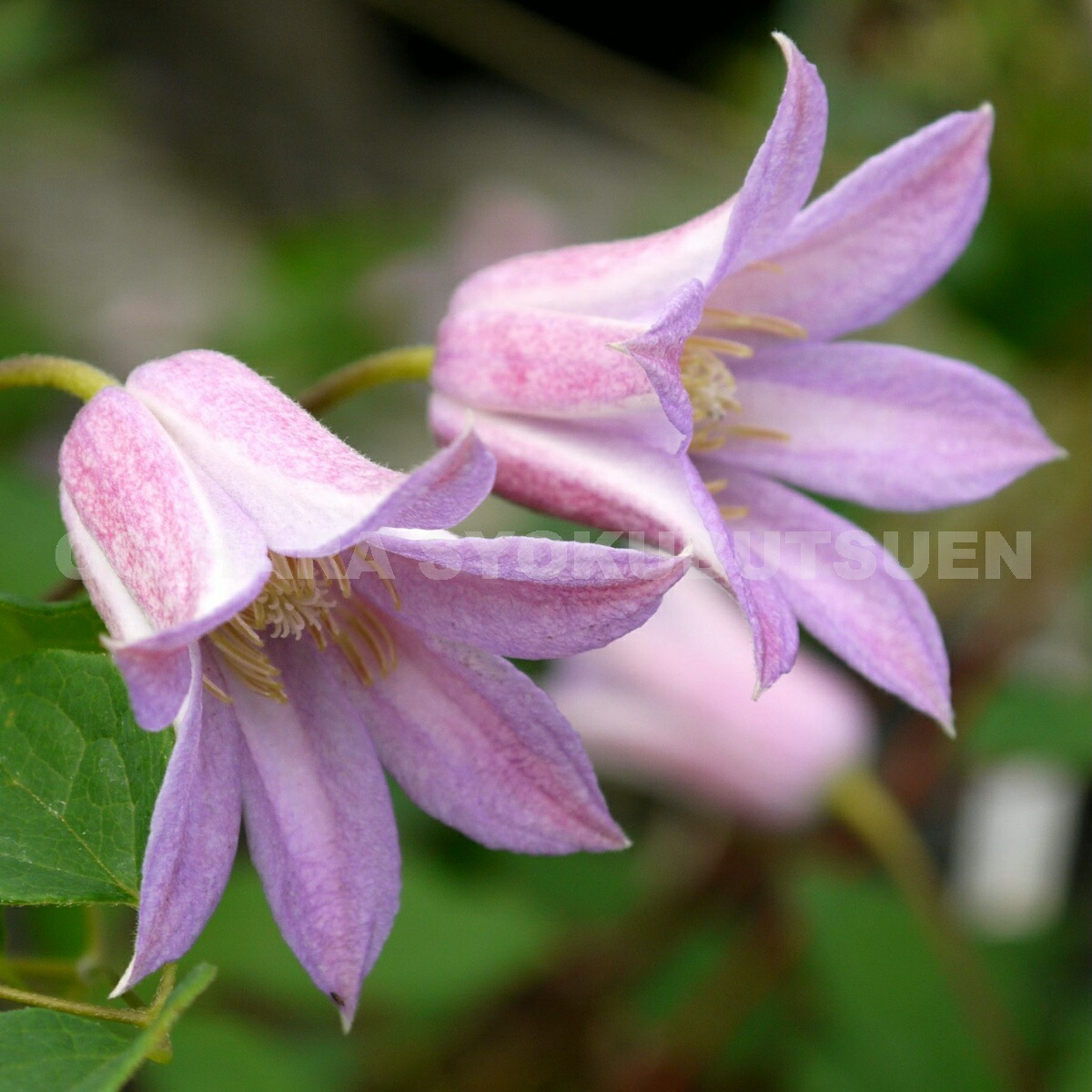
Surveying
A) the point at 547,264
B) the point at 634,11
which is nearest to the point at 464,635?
the point at 547,264

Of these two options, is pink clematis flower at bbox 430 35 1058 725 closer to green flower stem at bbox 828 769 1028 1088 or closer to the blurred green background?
the blurred green background

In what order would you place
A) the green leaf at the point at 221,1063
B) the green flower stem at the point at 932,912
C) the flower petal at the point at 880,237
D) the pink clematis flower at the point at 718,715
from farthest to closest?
1. the pink clematis flower at the point at 718,715
2. the green flower stem at the point at 932,912
3. the green leaf at the point at 221,1063
4. the flower petal at the point at 880,237

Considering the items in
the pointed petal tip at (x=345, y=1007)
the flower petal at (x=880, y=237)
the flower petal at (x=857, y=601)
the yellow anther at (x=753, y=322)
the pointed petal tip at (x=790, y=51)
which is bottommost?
the pointed petal tip at (x=345, y=1007)

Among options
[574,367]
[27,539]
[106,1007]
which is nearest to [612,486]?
[574,367]

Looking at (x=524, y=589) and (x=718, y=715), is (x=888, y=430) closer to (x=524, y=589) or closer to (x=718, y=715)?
(x=524, y=589)

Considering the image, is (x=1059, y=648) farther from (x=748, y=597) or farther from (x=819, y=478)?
(x=748, y=597)

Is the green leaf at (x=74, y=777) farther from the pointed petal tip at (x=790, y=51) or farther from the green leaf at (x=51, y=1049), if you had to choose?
the pointed petal tip at (x=790, y=51)

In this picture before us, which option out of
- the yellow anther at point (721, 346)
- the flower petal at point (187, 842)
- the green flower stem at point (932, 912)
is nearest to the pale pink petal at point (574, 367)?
the yellow anther at point (721, 346)
